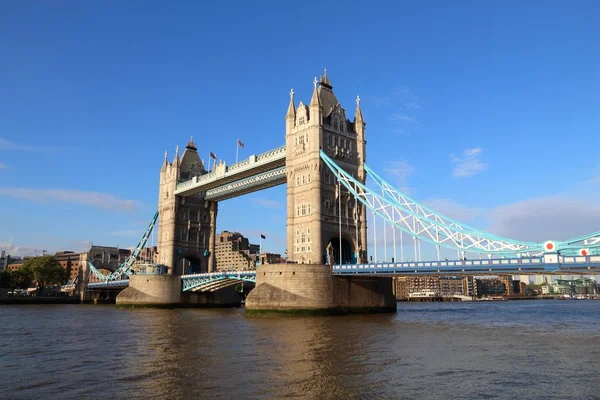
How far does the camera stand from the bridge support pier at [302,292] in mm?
49562

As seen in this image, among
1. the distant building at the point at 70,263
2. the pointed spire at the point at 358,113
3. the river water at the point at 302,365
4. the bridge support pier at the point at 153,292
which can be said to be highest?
the pointed spire at the point at 358,113

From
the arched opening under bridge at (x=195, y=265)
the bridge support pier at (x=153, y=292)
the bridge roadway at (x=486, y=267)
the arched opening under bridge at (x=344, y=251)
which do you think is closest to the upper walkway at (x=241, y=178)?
the arched opening under bridge at (x=195, y=265)

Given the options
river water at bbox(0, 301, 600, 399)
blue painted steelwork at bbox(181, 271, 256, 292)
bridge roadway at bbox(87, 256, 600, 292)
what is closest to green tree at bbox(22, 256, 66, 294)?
blue painted steelwork at bbox(181, 271, 256, 292)

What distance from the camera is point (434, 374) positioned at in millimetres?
18656

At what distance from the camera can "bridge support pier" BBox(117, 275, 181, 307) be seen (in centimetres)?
7706

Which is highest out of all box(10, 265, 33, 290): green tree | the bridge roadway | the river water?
box(10, 265, 33, 290): green tree

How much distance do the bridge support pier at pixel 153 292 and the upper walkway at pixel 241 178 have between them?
16.6m

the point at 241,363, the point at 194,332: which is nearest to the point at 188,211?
the point at 194,332

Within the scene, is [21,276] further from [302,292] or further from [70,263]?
[302,292]

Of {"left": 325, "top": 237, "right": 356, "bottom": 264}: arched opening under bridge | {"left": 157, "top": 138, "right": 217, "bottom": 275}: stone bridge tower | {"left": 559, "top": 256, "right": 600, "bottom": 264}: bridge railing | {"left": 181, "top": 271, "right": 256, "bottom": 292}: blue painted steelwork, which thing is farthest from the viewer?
A: {"left": 157, "top": 138, "right": 217, "bottom": 275}: stone bridge tower

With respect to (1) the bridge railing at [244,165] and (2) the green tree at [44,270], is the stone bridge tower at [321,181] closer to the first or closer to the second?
(1) the bridge railing at [244,165]

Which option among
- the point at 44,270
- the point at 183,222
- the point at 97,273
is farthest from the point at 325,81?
the point at 44,270

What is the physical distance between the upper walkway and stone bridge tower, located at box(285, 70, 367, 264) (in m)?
5.71

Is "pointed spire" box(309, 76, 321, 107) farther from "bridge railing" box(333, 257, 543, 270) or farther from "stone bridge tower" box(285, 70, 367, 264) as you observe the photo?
"bridge railing" box(333, 257, 543, 270)
